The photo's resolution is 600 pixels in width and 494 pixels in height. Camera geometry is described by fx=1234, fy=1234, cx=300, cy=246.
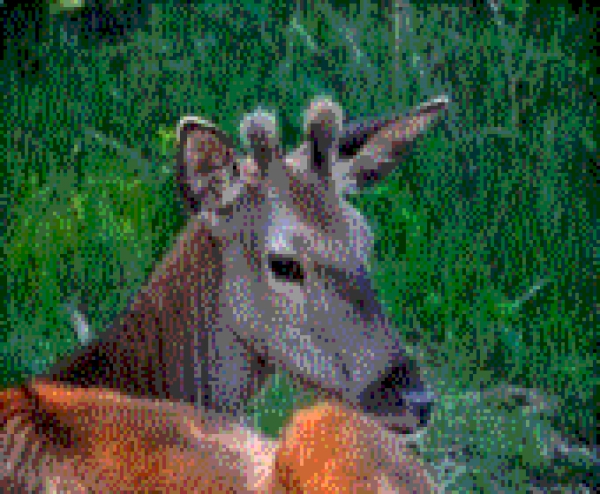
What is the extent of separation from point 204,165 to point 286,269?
1.45 ft

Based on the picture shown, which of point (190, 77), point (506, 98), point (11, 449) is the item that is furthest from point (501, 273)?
point (11, 449)

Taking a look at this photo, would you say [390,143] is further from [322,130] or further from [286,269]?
[286,269]

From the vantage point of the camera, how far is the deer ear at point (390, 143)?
4.32 m

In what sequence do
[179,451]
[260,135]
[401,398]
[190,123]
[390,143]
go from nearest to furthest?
1. [179,451]
2. [401,398]
3. [190,123]
4. [260,135]
5. [390,143]

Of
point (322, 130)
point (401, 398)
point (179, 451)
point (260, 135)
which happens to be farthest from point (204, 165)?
point (179, 451)

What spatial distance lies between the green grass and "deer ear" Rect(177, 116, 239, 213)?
71cm

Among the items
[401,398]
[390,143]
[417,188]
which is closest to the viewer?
[401,398]

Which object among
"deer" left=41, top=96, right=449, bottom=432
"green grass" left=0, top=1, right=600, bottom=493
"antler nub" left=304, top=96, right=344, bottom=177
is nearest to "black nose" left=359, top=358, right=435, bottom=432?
"deer" left=41, top=96, right=449, bottom=432

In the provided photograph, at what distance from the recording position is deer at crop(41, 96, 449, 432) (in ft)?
13.0

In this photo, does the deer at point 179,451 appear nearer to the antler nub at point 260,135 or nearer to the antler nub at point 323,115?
the antler nub at point 260,135

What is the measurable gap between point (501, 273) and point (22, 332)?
2021 millimetres

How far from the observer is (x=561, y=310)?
517cm

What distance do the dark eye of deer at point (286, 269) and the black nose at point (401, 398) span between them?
44 cm

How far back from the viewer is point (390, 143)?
173 inches
